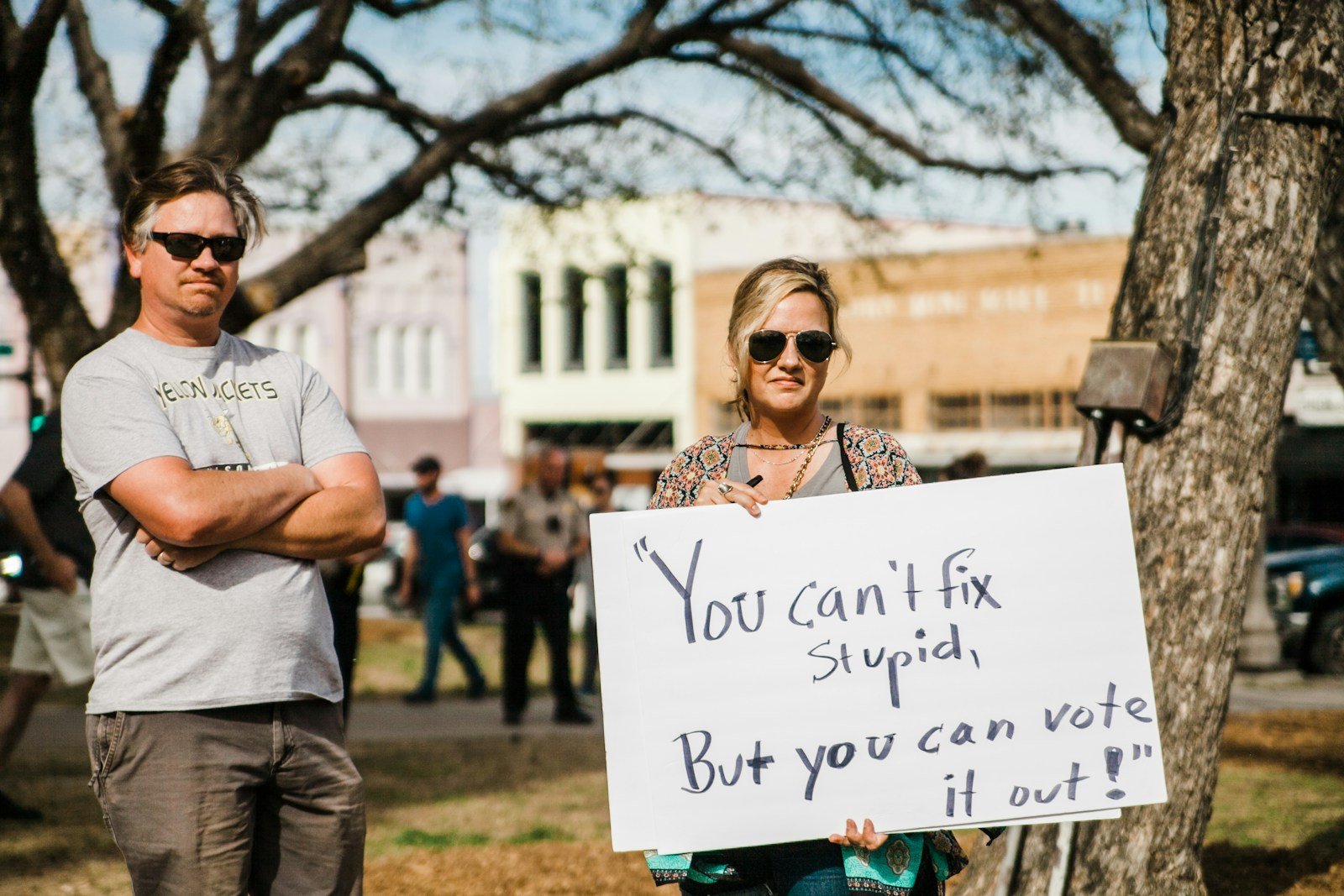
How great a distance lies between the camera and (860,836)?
113 inches

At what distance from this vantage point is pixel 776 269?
3115mm

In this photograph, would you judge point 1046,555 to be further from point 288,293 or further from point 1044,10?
point 288,293

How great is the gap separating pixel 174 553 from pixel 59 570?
403 cm

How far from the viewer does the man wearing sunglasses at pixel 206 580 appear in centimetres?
279

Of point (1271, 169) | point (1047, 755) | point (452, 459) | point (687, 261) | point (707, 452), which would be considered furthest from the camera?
point (452, 459)

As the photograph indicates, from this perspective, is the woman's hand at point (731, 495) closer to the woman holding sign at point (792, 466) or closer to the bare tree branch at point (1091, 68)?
the woman holding sign at point (792, 466)

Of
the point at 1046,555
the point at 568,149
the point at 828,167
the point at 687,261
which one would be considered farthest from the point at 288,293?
the point at 687,261

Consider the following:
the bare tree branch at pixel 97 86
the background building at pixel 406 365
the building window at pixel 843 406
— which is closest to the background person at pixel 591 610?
the bare tree branch at pixel 97 86

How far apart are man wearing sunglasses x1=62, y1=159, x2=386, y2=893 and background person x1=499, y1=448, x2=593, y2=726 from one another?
7.80 metres

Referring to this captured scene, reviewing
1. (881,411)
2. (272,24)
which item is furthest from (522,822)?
(881,411)

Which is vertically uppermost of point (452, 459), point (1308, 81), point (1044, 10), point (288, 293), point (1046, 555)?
point (1044, 10)

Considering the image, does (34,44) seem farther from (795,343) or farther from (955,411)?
(955,411)

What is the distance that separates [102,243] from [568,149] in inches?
142

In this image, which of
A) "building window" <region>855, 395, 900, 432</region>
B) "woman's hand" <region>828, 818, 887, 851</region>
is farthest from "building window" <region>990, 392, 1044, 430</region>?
"woman's hand" <region>828, 818, 887, 851</region>
